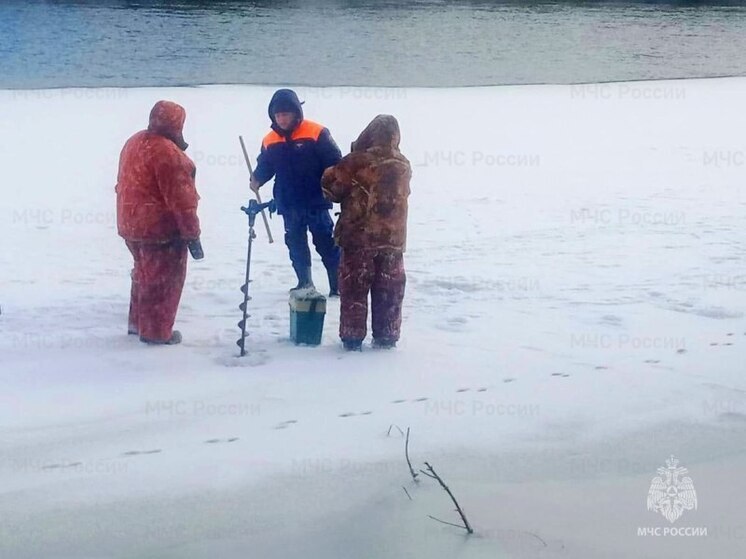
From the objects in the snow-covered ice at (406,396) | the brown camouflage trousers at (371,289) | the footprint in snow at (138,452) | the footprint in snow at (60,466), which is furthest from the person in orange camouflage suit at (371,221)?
the footprint in snow at (60,466)

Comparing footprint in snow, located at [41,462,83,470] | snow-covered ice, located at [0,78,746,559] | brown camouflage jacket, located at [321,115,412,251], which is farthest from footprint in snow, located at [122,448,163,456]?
brown camouflage jacket, located at [321,115,412,251]

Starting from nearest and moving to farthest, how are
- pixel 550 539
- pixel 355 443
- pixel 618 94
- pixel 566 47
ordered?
pixel 550 539 → pixel 355 443 → pixel 618 94 → pixel 566 47

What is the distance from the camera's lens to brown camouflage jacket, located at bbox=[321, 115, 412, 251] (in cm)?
568

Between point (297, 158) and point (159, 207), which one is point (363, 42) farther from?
point (159, 207)

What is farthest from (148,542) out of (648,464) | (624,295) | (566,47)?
(566,47)

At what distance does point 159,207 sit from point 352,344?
1369 millimetres

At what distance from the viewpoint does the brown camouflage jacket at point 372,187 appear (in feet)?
18.6

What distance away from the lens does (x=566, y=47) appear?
3912 cm

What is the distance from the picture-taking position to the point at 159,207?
5746 millimetres

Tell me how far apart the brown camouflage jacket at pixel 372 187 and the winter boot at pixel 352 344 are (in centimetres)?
57

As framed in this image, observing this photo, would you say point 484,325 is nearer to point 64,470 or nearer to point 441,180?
point 64,470

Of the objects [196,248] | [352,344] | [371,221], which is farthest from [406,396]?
[196,248]

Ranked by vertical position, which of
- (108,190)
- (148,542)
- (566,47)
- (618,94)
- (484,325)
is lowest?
(148,542)

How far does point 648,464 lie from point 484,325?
2.31 meters
